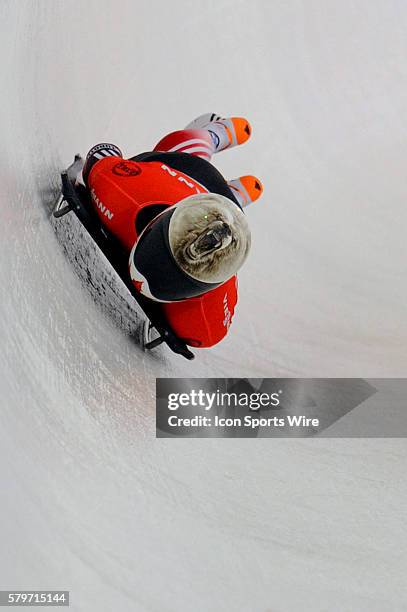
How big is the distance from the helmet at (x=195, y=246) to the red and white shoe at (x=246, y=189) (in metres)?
0.86

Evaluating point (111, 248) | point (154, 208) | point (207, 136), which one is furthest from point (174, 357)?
point (207, 136)

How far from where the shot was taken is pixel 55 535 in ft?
5.66

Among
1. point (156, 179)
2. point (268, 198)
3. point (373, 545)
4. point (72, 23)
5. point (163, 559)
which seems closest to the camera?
point (156, 179)

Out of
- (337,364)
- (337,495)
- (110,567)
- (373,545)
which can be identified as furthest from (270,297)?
(110,567)

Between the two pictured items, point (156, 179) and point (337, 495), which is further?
point (337, 495)

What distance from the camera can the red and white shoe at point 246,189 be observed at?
86.8 inches

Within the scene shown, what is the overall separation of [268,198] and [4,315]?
3.36ft

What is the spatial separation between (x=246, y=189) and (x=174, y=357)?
1.86 ft

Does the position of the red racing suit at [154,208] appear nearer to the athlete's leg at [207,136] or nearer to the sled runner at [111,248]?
the sled runner at [111,248]

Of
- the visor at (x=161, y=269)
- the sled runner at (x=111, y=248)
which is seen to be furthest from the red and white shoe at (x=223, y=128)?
the visor at (x=161, y=269)

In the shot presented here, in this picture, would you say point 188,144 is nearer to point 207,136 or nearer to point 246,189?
point 207,136

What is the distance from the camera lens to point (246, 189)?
222 cm

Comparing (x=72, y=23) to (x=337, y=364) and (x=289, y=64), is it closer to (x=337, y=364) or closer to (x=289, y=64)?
(x=289, y=64)

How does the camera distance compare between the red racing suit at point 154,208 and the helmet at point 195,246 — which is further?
the red racing suit at point 154,208
